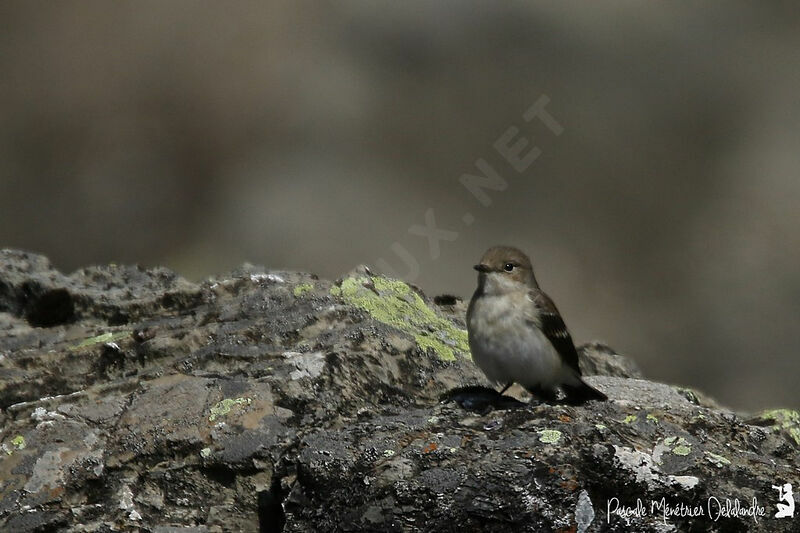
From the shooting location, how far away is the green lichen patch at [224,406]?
6.83m

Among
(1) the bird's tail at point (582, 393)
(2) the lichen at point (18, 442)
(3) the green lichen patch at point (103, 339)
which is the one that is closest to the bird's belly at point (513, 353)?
(1) the bird's tail at point (582, 393)

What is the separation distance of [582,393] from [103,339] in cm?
337

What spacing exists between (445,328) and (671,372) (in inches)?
457

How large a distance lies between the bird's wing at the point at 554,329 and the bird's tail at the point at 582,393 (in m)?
0.26

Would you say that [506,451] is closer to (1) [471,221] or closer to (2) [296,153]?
(1) [471,221]

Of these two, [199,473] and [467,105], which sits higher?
[467,105]

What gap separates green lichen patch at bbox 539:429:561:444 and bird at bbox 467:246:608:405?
1.42m

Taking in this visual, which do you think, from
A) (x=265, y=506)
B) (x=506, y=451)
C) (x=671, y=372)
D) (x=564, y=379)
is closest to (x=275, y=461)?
(x=265, y=506)

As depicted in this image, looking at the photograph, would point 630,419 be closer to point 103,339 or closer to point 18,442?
point 18,442

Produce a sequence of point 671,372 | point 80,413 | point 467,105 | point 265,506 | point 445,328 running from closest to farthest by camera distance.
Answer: point 265,506, point 80,413, point 445,328, point 671,372, point 467,105

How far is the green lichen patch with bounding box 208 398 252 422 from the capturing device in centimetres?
683

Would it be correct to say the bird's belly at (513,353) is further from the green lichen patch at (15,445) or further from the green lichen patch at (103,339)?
the green lichen patch at (15,445)

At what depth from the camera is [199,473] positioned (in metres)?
6.51

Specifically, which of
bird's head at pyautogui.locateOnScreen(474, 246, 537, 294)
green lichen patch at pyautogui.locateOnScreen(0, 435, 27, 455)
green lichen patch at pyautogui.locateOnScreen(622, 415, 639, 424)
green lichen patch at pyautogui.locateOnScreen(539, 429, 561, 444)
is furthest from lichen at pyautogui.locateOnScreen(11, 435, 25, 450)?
green lichen patch at pyautogui.locateOnScreen(622, 415, 639, 424)
